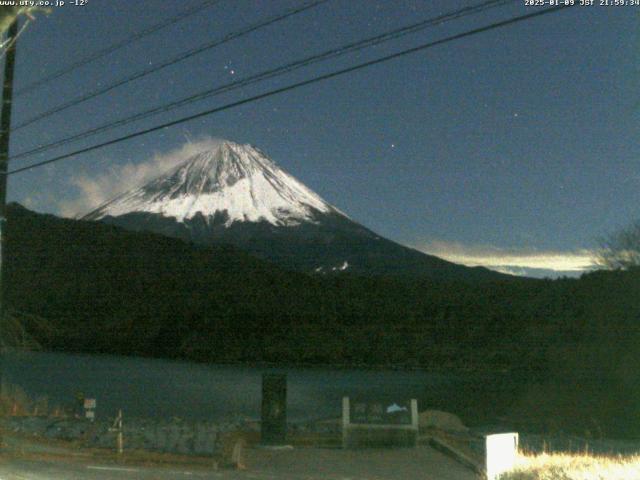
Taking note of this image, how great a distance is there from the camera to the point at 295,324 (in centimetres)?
10494

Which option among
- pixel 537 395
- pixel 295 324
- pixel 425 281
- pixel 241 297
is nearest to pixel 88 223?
pixel 241 297

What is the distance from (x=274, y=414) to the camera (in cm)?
1595

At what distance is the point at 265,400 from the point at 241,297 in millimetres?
97968

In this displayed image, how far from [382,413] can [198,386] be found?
4289 cm

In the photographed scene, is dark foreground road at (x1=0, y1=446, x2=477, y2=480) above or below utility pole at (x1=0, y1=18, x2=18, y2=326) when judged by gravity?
below

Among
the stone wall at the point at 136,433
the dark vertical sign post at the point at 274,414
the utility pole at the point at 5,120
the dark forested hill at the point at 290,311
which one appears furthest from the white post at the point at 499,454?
the dark forested hill at the point at 290,311

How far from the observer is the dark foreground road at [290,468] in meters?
12.2

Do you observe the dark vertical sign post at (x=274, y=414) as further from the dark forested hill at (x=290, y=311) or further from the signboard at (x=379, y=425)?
the dark forested hill at (x=290, y=311)

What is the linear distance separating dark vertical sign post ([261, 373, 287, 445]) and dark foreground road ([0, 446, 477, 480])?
35cm

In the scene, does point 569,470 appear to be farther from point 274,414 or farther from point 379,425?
point 274,414

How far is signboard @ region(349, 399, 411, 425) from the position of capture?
653 inches

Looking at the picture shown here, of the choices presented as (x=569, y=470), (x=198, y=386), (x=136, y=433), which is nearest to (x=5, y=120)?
(x=136, y=433)

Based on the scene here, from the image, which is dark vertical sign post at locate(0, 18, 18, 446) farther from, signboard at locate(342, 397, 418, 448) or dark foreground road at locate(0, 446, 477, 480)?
signboard at locate(342, 397, 418, 448)

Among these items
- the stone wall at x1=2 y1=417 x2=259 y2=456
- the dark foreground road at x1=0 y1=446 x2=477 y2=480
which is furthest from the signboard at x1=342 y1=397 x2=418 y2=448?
the stone wall at x1=2 y1=417 x2=259 y2=456
